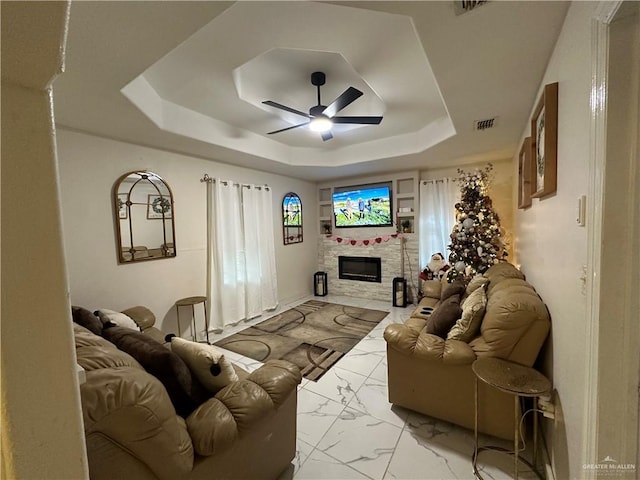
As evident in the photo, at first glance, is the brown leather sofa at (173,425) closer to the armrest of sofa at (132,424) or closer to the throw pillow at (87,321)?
the armrest of sofa at (132,424)

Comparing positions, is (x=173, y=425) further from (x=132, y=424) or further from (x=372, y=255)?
(x=372, y=255)

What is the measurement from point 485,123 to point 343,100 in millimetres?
1452

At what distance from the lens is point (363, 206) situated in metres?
5.11

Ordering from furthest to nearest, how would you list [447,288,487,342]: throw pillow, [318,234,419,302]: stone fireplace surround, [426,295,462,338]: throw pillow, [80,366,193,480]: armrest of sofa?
A: [318,234,419,302]: stone fireplace surround
[426,295,462,338]: throw pillow
[447,288,487,342]: throw pillow
[80,366,193,480]: armrest of sofa

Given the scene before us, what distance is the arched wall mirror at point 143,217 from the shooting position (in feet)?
9.16

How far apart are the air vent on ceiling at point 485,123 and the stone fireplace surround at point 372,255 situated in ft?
7.45

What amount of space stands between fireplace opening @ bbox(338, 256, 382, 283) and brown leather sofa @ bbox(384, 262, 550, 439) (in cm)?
298

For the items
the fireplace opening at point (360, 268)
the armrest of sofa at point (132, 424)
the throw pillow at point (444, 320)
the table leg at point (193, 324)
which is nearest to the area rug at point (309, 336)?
the table leg at point (193, 324)

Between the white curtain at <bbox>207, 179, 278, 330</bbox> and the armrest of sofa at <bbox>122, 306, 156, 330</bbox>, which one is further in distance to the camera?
the white curtain at <bbox>207, 179, 278, 330</bbox>

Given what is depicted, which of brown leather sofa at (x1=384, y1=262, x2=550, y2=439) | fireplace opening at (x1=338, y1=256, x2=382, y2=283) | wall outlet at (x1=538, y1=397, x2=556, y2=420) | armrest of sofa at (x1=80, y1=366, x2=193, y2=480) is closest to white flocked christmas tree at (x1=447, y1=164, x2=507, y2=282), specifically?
fireplace opening at (x1=338, y1=256, x2=382, y2=283)

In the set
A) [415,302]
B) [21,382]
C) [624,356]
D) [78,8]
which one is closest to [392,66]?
[78,8]

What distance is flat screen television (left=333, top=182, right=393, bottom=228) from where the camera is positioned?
4906 millimetres

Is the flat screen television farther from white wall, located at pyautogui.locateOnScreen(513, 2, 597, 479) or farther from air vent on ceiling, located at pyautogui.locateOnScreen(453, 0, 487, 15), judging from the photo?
air vent on ceiling, located at pyautogui.locateOnScreen(453, 0, 487, 15)

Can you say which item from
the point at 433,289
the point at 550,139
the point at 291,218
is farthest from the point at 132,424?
the point at 291,218
